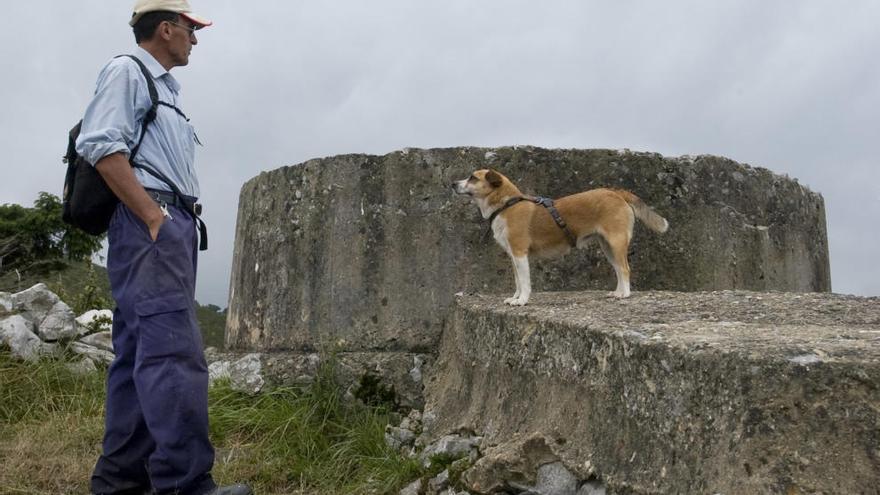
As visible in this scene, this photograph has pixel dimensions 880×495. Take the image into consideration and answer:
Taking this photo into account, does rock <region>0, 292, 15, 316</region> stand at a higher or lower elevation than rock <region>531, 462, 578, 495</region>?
higher

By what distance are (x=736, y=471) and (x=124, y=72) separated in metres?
2.79

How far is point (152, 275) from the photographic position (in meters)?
3.39

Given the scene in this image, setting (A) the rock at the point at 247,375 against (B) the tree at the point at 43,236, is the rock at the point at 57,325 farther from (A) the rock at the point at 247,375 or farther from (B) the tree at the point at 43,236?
(B) the tree at the point at 43,236

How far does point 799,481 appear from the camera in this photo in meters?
2.31

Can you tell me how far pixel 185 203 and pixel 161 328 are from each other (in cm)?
59

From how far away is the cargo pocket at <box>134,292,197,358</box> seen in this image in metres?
3.37

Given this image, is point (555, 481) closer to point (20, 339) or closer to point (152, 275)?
point (152, 275)

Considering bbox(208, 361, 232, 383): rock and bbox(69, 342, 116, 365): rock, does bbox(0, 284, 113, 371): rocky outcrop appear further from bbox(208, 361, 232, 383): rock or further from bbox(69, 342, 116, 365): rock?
bbox(208, 361, 232, 383): rock

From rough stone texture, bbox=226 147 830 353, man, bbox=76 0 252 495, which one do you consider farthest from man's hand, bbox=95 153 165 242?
rough stone texture, bbox=226 147 830 353

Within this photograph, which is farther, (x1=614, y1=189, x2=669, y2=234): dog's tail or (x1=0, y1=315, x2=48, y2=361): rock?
(x1=0, y1=315, x2=48, y2=361): rock

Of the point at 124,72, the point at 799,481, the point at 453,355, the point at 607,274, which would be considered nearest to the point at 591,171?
the point at 607,274

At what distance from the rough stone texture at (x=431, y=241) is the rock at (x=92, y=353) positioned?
194cm

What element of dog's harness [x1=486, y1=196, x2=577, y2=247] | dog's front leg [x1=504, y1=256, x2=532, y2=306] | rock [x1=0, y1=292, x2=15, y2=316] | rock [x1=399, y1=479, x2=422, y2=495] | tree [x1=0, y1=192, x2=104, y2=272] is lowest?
rock [x1=399, y1=479, x2=422, y2=495]

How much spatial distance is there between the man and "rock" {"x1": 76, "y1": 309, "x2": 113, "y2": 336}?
3940mm
